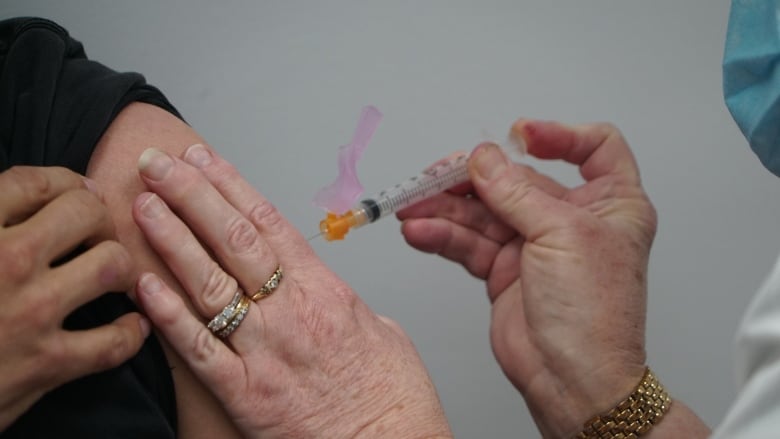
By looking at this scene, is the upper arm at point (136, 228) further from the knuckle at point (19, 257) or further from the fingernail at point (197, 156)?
the knuckle at point (19, 257)

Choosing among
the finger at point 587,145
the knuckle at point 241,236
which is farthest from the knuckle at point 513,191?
the knuckle at point 241,236

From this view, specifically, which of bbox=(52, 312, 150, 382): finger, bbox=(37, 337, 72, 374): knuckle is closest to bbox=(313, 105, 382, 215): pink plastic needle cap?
bbox=(52, 312, 150, 382): finger

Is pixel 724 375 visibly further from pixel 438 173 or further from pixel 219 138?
pixel 219 138

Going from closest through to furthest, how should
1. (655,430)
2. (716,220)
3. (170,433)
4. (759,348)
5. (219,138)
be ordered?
(759,348) → (170,433) → (655,430) → (219,138) → (716,220)

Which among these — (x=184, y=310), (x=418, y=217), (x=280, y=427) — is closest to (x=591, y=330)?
(x=418, y=217)

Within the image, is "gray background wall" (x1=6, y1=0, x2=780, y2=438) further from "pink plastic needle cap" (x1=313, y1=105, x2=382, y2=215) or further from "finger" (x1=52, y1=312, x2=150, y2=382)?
"finger" (x1=52, y1=312, x2=150, y2=382)

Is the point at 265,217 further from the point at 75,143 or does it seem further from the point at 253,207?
the point at 75,143
